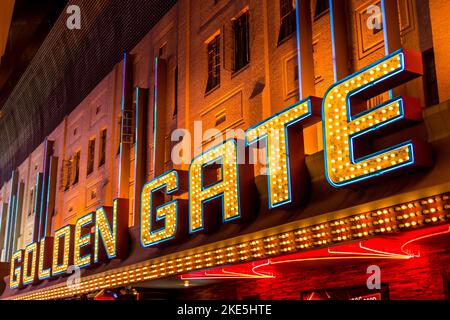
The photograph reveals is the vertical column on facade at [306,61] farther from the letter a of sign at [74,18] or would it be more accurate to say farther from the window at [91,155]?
the window at [91,155]

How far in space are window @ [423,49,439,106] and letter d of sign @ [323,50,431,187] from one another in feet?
6.02

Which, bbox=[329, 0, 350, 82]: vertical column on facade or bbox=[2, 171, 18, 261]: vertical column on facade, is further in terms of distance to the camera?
bbox=[2, 171, 18, 261]: vertical column on facade

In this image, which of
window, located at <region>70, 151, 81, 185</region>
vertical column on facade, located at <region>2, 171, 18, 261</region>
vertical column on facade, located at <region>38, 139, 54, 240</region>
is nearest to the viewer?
window, located at <region>70, 151, 81, 185</region>

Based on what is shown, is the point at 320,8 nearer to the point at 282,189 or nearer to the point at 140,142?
the point at 282,189

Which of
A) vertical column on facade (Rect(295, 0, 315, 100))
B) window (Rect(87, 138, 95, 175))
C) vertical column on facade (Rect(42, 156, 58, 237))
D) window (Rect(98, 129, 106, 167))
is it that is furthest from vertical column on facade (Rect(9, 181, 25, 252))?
vertical column on facade (Rect(295, 0, 315, 100))

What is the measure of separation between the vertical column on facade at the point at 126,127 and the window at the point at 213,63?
3666 mm

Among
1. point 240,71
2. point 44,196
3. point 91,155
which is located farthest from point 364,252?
point 44,196

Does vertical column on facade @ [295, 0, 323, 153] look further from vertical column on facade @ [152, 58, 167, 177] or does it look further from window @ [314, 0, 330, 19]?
vertical column on facade @ [152, 58, 167, 177]

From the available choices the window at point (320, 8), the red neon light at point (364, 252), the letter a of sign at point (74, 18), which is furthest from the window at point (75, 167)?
the window at point (320, 8)

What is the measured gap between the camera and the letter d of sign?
740 centimetres

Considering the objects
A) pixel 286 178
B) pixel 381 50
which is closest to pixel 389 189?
pixel 286 178

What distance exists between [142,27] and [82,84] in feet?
16.4

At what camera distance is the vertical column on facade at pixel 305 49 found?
11.1 metres

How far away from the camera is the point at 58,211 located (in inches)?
947
